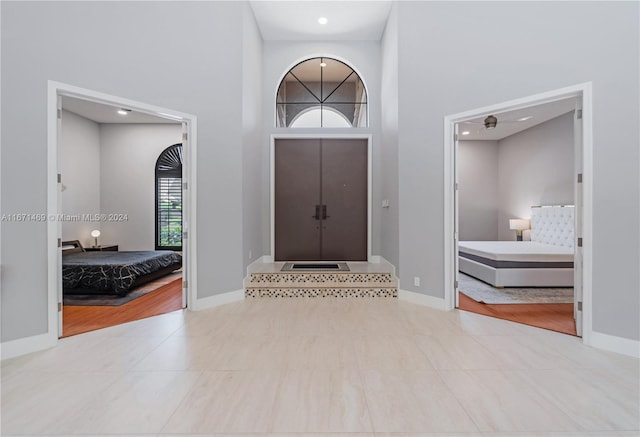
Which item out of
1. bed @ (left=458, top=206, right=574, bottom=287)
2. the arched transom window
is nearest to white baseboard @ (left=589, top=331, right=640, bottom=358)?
bed @ (left=458, top=206, right=574, bottom=287)

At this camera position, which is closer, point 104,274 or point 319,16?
point 104,274

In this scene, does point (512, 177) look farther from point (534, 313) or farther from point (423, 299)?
point (423, 299)

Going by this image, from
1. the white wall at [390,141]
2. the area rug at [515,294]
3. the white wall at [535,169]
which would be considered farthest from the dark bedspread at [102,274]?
the white wall at [535,169]

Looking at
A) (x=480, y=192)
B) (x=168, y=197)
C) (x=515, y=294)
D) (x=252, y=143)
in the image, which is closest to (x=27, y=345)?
(x=252, y=143)

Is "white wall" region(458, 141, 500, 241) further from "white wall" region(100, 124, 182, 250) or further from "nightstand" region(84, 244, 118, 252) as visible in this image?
"nightstand" region(84, 244, 118, 252)

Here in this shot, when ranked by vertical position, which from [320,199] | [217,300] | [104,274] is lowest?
[217,300]

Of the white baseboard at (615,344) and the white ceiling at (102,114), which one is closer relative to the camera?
the white baseboard at (615,344)

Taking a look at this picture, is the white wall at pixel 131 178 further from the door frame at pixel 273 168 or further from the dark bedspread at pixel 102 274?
the door frame at pixel 273 168

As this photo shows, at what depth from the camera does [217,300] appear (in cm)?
379

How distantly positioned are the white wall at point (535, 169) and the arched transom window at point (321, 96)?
3.91m

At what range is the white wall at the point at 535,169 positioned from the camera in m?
5.73

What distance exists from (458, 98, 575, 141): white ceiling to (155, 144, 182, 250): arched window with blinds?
5.86 m

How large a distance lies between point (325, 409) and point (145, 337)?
6.63 ft

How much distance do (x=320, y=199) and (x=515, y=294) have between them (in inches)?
130
